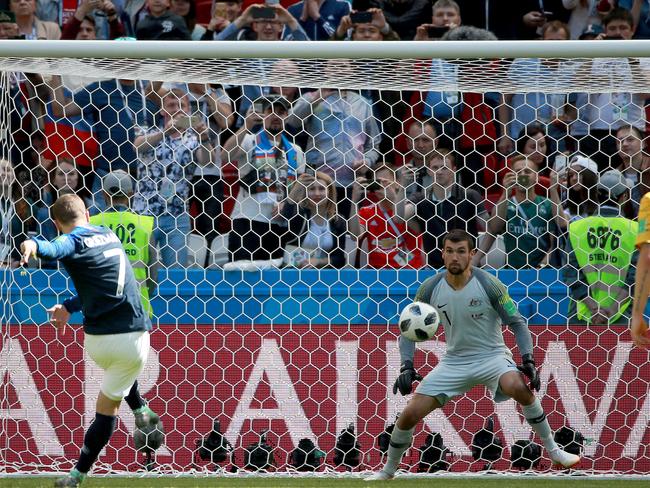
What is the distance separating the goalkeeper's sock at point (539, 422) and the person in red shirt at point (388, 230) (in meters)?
1.41

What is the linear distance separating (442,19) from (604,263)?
10.1 feet

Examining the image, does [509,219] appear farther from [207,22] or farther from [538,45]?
[207,22]

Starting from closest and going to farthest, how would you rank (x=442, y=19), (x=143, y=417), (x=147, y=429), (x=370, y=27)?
(x=143, y=417), (x=147, y=429), (x=370, y=27), (x=442, y=19)

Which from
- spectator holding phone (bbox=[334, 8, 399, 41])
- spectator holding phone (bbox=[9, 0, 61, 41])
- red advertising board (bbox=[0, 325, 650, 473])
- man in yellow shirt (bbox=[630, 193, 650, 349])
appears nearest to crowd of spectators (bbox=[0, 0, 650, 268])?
red advertising board (bbox=[0, 325, 650, 473])

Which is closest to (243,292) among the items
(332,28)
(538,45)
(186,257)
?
(186,257)

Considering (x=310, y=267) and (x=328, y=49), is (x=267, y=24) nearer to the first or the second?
(x=310, y=267)

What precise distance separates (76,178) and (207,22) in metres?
3.20

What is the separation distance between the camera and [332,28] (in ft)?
32.0

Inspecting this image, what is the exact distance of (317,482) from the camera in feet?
21.3

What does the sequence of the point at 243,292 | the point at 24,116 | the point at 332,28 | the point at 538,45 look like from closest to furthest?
the point at 538,45 < the point at 243,292 < the point at 24,116 < the point at 332,28

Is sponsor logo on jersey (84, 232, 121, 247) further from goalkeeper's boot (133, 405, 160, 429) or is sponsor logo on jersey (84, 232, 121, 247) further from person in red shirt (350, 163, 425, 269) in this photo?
person in red shirt (350, 163, 425, 269)

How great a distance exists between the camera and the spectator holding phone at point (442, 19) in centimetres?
930

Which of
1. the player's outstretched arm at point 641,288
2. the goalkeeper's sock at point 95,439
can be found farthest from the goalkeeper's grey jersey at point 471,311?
the goalkeeper's sock at point 95,439

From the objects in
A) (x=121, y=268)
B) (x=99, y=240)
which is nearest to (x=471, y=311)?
(x=121, y=268)
